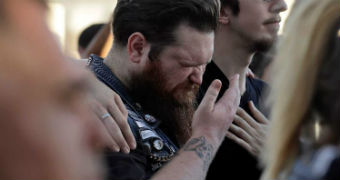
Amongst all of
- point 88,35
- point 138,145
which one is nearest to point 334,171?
point 138,145

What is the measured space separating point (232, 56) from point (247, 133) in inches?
25.3

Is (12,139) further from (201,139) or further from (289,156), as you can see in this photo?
(201,139)

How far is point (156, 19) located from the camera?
2775 millimetres

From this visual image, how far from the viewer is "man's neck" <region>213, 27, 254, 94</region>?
3.38 meters

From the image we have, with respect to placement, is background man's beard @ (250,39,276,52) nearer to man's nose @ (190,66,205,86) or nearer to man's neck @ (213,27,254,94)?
man's neck @ (213,27,254,94)

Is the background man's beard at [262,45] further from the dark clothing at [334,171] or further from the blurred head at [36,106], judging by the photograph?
the blurred head at [36,106]

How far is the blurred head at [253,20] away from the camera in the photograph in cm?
343

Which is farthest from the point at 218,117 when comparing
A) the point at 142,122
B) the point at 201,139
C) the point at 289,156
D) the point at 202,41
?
the point at 289,156

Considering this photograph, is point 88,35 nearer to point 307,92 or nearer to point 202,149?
point 202,149

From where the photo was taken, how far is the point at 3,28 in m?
0.81

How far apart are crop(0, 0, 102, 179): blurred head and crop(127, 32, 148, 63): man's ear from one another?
1.92 metres

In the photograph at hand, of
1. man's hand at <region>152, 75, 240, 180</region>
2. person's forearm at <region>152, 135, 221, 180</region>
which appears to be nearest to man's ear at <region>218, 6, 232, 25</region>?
man's hand at <region>152, 75, 240, 180</region>

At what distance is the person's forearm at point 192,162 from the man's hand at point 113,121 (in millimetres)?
208

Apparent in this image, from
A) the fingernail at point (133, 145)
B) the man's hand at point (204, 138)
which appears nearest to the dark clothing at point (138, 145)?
the fingernail at point (133, 145)
